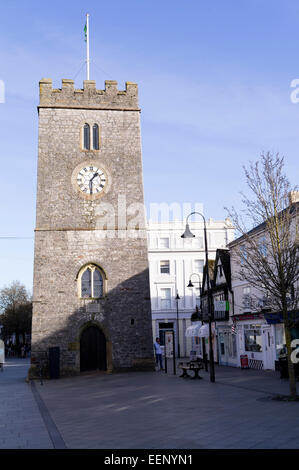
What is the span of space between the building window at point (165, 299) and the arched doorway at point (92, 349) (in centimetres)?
2554

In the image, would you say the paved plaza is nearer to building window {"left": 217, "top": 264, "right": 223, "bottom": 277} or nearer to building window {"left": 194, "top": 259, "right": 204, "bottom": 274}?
building window {"left": 217, "top": 264, "right": 223, "bottom": 277}

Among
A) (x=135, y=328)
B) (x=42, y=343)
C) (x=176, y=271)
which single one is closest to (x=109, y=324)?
(x=135, y=328)

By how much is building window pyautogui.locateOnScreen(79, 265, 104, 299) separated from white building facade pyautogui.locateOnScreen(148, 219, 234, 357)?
24363 mm

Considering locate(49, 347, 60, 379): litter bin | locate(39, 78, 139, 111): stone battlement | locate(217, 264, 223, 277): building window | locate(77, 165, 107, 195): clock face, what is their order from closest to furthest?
locate(49, 347, 60, 379): litter bin, locate(77, 165, 107, 195): clock face, locate(39, 78, 139, 111): stone battlement, locate(217, 264, 223, 277): building window

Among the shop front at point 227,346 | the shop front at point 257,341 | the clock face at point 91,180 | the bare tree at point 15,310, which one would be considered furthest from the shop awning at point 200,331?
the bare tree at point 15,310

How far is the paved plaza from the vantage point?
31.1 ft

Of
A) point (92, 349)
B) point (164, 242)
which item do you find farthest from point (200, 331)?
point (164, 242)

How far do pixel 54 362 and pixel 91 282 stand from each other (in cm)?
495

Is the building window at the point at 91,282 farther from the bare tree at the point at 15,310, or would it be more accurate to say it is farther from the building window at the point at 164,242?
the bare tree at the point at 15,310

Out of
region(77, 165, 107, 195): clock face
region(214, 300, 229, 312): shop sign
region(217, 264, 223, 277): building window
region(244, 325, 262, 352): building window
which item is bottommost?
region(244, 325, 262, 352): building window

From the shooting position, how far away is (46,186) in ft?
96.2

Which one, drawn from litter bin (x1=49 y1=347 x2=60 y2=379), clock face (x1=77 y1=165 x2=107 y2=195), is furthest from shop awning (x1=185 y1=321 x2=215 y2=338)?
clock face (x1=77 y1=165 x2=107 y2=195)

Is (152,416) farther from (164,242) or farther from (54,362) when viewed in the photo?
(164,242)
